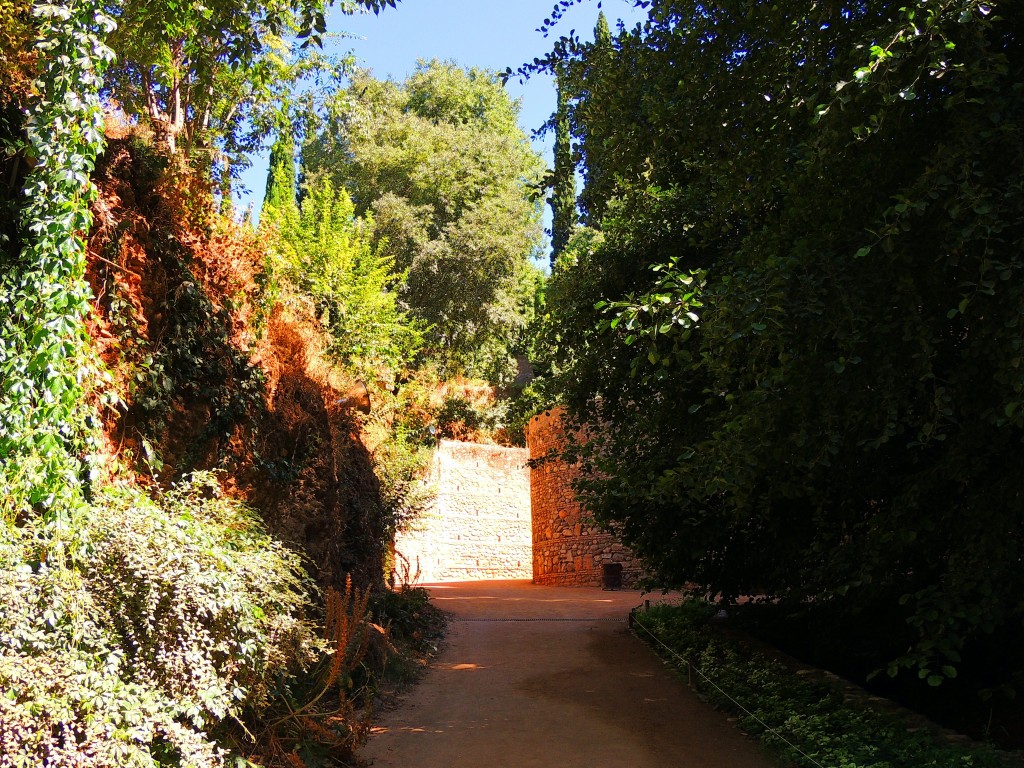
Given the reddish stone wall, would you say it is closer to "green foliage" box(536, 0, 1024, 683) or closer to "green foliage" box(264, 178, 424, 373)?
"green foliage" box(264, 178, 424, 373)

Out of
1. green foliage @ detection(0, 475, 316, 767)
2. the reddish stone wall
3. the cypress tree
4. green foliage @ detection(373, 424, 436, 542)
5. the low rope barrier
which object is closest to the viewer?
green foliage @ detection(0, 475, 316, 767)

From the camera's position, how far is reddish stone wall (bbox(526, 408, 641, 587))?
725 inches

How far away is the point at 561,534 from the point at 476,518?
16.5 ft

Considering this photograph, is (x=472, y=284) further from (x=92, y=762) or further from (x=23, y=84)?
(x=92, y=762)

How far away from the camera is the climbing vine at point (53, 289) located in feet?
15.4

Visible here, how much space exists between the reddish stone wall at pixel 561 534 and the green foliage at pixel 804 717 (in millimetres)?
7678

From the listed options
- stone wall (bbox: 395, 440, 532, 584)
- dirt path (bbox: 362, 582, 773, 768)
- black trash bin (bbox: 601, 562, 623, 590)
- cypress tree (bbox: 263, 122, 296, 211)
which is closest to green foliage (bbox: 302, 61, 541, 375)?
cypress tree (bbox: 263, 122, 296, 211)

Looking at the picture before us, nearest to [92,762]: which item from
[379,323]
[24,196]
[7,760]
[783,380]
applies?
[7,760]

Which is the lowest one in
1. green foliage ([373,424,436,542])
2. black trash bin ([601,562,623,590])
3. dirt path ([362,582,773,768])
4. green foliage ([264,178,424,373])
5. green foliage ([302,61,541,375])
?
dirt path ([362,582,773,768])

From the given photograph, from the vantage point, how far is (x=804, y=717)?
22.9 feet

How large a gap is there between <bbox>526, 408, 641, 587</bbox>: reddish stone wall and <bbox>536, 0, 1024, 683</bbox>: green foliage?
1053 cm

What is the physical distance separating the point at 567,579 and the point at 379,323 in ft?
28.9

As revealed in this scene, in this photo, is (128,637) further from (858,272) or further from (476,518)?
(476,518)

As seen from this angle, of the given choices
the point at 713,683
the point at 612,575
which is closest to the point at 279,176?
the point at 612,575
